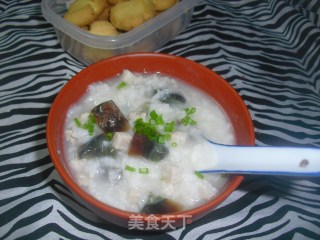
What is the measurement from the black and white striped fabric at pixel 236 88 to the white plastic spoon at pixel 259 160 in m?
0.25

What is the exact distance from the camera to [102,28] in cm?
144

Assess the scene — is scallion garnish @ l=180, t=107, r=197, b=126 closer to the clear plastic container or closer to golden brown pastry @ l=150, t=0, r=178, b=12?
the clear plastic container

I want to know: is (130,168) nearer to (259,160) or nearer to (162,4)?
(259,160)

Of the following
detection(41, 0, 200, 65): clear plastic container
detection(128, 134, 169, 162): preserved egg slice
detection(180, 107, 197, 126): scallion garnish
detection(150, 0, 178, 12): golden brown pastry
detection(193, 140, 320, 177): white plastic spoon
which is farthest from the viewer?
detection(150, 0, 178, 12): golden brown pastry

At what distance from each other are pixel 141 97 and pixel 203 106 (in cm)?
20

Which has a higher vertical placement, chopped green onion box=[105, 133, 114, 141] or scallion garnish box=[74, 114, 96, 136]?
chopped green onion box=[105, 133, 114, 141]

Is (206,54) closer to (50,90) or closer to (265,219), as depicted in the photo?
(50,90)

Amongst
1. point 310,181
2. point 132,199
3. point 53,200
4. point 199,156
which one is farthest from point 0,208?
point 310,181

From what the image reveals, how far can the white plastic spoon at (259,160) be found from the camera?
0.81 m

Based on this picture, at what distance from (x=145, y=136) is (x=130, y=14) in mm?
702

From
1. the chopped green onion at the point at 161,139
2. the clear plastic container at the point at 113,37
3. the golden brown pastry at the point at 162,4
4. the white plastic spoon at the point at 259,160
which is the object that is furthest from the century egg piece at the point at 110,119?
the golden brown pastry at the point at 162,4

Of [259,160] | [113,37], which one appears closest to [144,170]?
[259,160]

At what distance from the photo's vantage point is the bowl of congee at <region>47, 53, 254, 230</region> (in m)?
0.87

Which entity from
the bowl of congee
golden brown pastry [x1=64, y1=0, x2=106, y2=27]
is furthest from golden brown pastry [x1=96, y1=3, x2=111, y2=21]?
the bowl of congee
